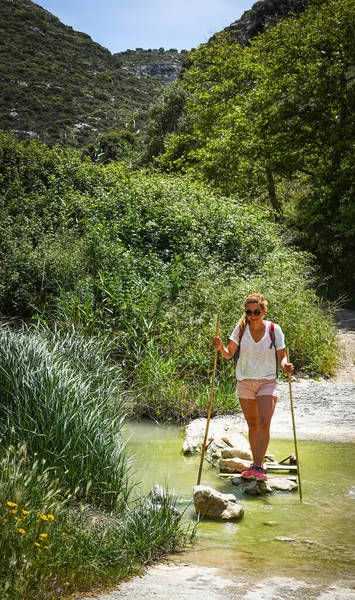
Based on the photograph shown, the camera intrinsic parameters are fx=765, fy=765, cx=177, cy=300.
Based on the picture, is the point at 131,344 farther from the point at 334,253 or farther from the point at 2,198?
the point at 334,253

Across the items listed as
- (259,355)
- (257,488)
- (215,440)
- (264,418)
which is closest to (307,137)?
(215,440)

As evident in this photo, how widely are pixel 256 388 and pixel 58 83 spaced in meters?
54.5

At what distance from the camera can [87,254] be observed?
1394cm

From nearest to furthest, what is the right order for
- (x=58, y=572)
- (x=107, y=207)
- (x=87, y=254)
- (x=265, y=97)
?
(x=58, y=572)
(x=87, y=254)
(x=107, y=207)
(x=265, y=97)

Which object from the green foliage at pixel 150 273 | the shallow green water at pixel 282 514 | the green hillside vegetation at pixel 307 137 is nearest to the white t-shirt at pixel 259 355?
the shallow green water at pixel 282 514

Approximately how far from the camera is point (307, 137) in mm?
23188

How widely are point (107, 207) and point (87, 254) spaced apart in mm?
2552

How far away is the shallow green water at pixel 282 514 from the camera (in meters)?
5.19

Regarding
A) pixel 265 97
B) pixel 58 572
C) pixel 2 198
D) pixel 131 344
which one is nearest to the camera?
pixel 58 572

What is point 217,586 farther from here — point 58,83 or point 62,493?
point 58,83

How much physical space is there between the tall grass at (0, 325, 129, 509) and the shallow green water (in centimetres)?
74

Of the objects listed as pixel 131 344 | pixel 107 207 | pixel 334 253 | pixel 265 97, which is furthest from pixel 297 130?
pixel 131 344

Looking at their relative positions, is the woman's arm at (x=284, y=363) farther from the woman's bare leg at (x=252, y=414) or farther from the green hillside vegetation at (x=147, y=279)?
the green hillside vegetation at (x=147, y=279)

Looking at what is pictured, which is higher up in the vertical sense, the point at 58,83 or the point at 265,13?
the point at 58,83
